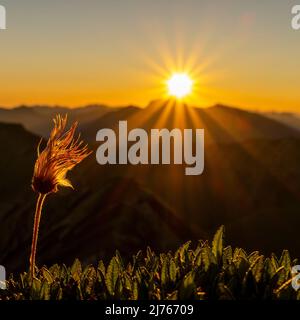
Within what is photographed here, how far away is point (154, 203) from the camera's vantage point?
6994 centimetres

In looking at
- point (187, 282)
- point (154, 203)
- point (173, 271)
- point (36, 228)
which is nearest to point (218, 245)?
point (173, 271)

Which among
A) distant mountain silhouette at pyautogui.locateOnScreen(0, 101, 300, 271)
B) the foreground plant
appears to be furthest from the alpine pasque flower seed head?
distant mountain silhouette at pyautogui.locateOnScreen(0, 101, 300, 271)

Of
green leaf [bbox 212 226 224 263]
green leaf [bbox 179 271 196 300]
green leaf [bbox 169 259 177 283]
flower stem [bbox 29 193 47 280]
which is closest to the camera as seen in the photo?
green leaf [bbox 179 271 196 300]

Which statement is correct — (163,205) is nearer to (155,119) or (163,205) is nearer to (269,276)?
(269,276)

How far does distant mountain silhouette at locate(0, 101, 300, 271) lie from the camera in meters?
62.8

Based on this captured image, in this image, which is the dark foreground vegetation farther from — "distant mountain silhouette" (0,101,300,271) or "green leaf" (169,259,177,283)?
"distant mountain silhouette" (0,101,300,271)

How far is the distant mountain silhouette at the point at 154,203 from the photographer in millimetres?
62781

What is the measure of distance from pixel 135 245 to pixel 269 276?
53.0 metres

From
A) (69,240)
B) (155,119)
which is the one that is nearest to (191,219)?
(69,240)

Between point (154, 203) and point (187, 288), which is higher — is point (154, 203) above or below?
above

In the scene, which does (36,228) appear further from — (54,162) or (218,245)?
(218,245)

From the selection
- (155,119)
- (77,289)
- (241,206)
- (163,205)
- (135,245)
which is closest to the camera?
(77,289)

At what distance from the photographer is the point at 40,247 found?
63188 millimetres

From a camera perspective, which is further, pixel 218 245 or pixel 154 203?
pixel 154 203
